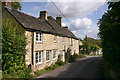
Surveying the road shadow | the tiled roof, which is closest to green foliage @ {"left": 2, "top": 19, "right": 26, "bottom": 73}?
the tiled roof

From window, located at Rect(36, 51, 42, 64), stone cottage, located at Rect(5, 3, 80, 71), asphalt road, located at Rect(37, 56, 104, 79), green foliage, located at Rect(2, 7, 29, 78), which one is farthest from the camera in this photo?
window, located at Rect(36, 51, 42, 64)

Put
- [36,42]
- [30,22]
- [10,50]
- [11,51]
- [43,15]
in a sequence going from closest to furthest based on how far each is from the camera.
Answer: [10,50] < [11,51] < [36,42] < [30,22] < [43,15]

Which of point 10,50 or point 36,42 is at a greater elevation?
point 36,42

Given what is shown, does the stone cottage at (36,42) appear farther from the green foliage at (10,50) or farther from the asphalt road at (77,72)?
the asphalt road at (77,72)

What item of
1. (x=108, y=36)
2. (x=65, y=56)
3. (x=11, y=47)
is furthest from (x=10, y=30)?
(x=65, y=56)

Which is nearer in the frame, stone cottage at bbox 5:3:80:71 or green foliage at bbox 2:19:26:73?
green foliage at bbox 2:19:26:73

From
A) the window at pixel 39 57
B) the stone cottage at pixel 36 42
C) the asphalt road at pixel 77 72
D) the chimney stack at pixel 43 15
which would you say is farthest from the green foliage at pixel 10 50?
the chimney stack at pixel 43 15

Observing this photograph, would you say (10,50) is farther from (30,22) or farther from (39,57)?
(30,22)

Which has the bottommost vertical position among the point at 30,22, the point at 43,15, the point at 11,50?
the point at 11,50

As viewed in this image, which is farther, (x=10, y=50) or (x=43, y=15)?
(x=43, y=15)

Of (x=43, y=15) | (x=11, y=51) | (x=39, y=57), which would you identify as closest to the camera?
(x=11, y=51)

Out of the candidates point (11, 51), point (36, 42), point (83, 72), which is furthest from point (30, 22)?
point (83, 72)

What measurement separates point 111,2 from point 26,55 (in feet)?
31.4

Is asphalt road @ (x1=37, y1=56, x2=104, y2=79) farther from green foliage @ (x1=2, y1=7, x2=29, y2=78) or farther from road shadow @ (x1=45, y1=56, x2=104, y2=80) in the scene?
green foliage @ (x1=2, y1=7, x2=29, y2=78)
